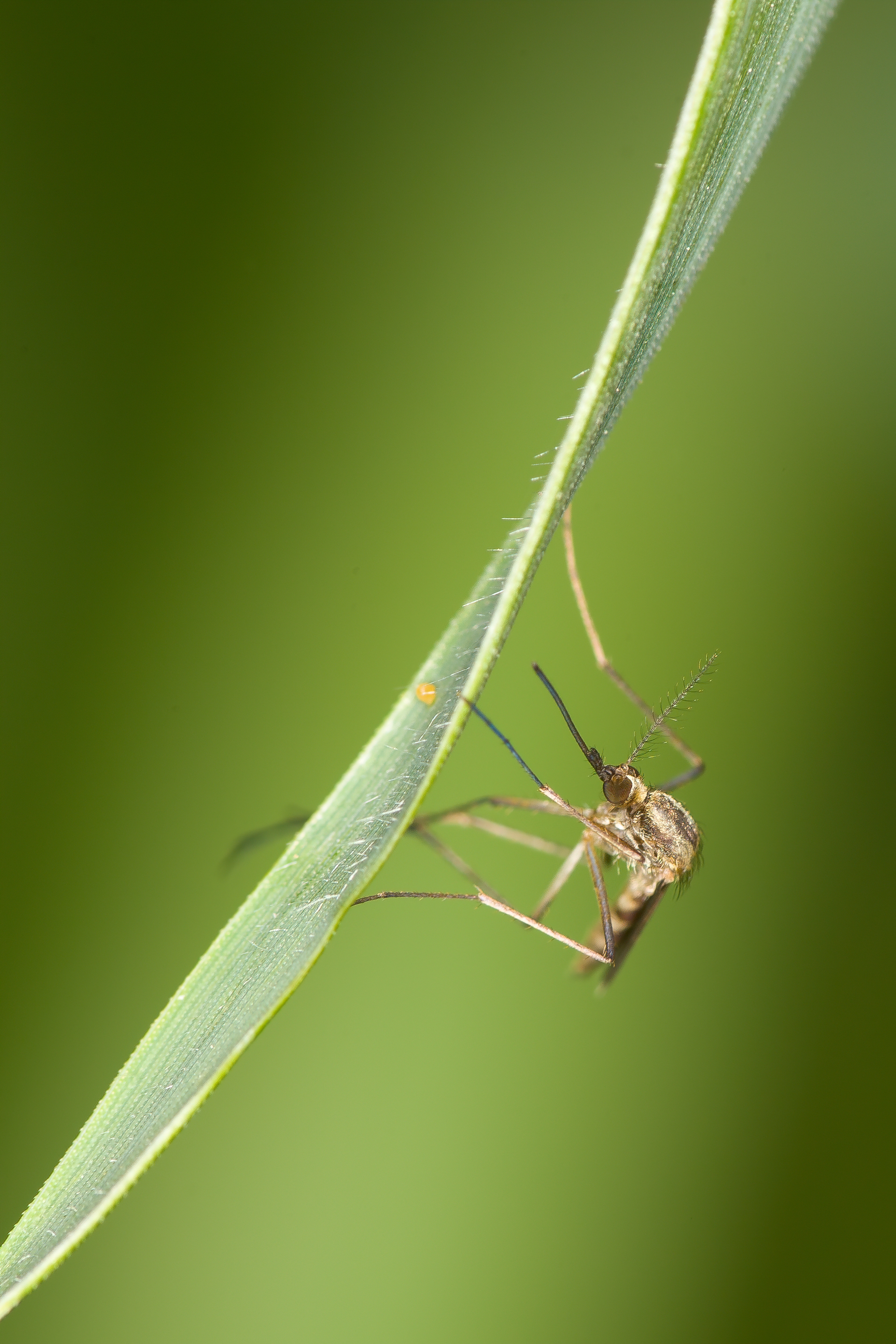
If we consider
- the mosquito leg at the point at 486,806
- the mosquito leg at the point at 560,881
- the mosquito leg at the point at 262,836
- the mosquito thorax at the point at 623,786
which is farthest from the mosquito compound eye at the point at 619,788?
the mosquito leg at the point at 262,836

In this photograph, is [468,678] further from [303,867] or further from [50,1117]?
[50,1117]

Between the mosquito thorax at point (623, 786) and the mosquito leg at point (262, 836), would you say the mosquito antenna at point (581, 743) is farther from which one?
the mosquito leg at point (262, 836)

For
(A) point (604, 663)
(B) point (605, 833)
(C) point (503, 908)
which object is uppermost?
(A) point (604, 663)

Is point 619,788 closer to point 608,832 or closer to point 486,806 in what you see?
point 608,832

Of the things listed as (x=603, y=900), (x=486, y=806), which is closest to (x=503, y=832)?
(x=486, y=806)

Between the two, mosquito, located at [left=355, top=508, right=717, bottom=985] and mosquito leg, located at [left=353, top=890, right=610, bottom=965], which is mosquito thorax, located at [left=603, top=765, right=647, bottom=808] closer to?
mosquito, located at [left=355, top=508, right=717, bottom=985]

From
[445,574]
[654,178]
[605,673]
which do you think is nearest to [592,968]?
[605,673]

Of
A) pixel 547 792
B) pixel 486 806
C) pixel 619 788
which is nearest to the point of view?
pixel 547 792
